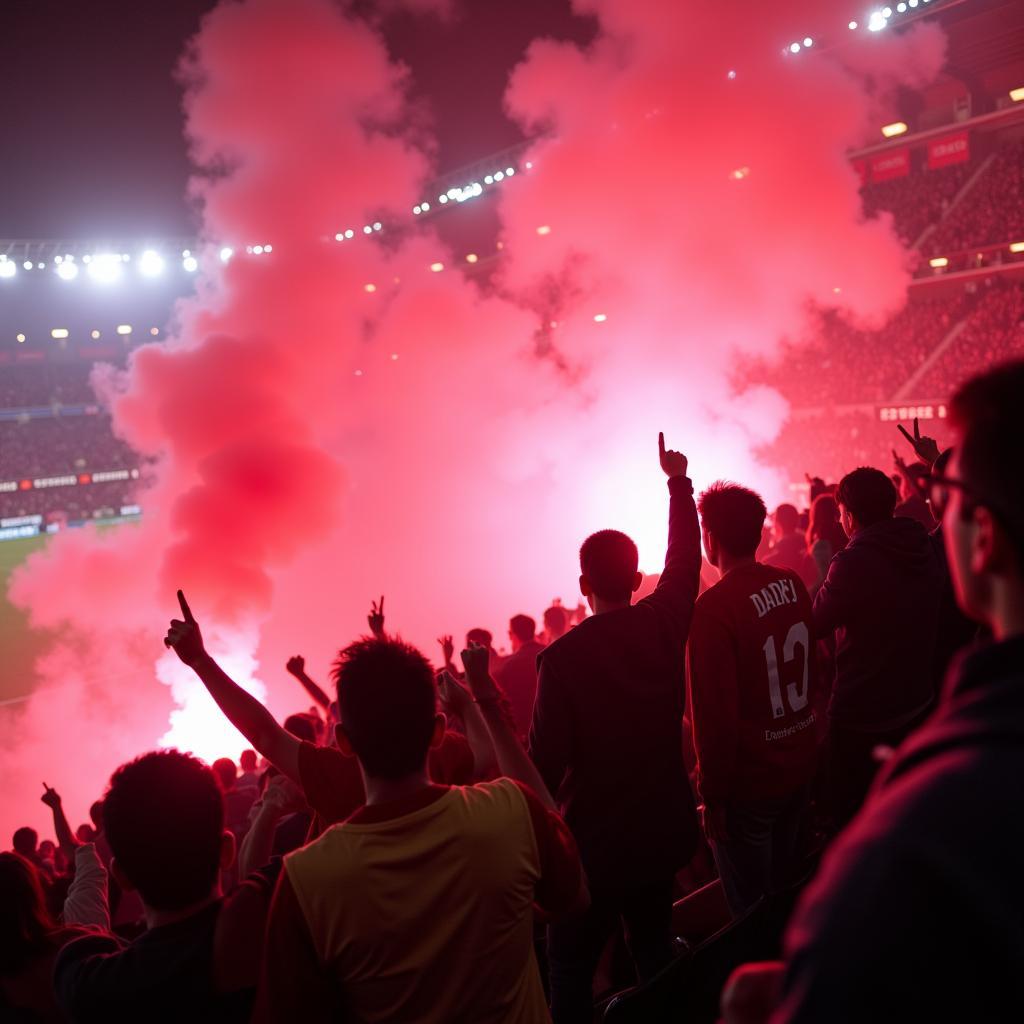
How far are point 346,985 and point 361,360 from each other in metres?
18.9

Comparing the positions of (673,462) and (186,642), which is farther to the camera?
(673,462)

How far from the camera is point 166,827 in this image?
1.67 metres

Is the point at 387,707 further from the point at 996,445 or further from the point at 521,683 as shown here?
the point at 521,683

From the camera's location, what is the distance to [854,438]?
23297 mm

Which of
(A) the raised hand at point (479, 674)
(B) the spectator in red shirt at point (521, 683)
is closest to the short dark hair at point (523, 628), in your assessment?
(B) the spectator in red shirt at point (521, 683)

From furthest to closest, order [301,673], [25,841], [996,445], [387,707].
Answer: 1. [25,841]
2. [301,673]
3. [387,707]
4. [996,445]

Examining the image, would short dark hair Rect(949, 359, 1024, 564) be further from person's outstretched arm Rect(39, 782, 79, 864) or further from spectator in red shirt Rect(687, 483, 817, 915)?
person's outstretched arm Rect(39, 782, 79, 864)

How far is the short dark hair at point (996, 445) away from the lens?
2.86 feet

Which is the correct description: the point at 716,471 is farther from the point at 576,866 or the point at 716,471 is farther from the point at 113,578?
the point at 576,866

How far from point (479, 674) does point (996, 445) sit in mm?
1471

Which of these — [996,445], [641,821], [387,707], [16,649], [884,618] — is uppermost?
[16,649]

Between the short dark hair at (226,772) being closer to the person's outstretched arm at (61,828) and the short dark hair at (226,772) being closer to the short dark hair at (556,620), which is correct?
the person's outstretched arm at (61,828)

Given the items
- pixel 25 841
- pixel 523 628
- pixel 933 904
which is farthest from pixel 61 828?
pixel 933 904

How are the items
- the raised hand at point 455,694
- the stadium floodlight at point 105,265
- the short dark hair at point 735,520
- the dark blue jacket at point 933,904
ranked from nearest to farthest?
1. the dark blue jacket at point 933,904
2. the raised hand at point 455,694
3. the short dark hair at point 735,520
4. the stadium floodlight at point 105,265
